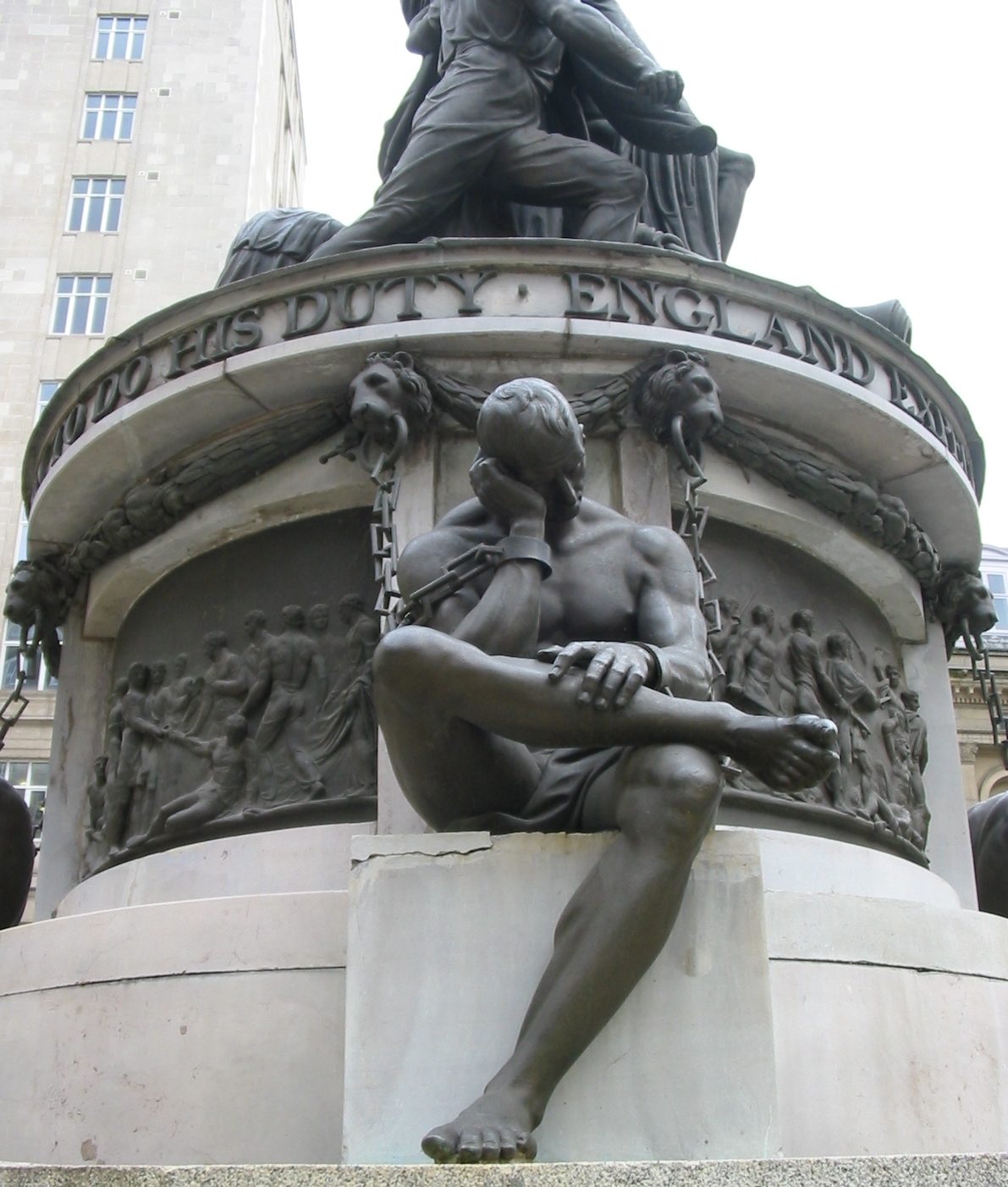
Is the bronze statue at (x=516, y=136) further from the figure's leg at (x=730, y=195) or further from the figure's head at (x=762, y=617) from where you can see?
the figure's head at (x=762, y=617)

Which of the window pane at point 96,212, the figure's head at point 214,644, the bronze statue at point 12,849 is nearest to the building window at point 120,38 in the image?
the window pane at point 96,212

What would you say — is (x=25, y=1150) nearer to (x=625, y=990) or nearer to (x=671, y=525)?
(x=625, y=990)

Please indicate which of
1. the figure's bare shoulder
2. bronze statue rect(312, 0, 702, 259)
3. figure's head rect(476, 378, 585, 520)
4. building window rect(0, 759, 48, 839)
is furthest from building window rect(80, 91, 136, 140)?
figure's head rect(476, 378, 585, 520)

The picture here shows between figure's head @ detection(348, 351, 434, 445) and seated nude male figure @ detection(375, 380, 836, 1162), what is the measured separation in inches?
61.9

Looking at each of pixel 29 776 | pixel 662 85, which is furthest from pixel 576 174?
pixel 29 776

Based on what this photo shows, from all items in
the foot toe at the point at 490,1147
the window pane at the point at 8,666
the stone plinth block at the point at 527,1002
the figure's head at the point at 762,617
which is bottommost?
the foot toe at the point at 490,1147

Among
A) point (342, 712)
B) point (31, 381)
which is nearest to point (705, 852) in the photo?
point (342, 712)

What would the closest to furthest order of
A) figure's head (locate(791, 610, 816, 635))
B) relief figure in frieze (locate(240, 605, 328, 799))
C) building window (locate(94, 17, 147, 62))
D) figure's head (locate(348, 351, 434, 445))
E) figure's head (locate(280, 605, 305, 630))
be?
figure's head (locate(348, 351, 434, 445))
relief figure in frieze (locate(240, 605, 328, 799))
figure's head (locate(280, 605, 305, 630))
figure's head (locate(791, 610, 816, 635))
building window (locate(94, 17, 147, 62))

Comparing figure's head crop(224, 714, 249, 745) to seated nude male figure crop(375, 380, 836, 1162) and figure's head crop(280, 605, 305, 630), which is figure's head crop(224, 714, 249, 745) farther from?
seated nude male figure crop(375, 380, 836, 1162)

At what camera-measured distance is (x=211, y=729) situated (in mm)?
7363

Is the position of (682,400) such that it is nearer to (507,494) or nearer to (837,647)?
(837,647)

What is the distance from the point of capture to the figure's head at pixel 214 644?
298 inches

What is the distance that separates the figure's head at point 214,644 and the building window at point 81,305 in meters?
34.0

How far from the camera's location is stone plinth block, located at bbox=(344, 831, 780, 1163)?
4.31m
